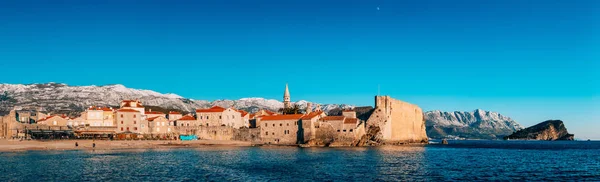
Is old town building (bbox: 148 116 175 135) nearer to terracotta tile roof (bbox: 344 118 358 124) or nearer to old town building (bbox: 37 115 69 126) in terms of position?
old town building (bbox: 37 115 69 126)

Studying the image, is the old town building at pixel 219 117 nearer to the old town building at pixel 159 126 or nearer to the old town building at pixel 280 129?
the old town building at pixel 159 126

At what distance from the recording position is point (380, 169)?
38562mm

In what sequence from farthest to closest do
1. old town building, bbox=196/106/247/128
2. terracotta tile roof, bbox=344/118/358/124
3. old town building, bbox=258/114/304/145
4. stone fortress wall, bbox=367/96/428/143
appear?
1. stone fortress wall, bbox=367/96/428/143
2. old town building, bbox=196/106/247/128
3. old town building, bbox=258/114/304/145
4. terracotta tile roof, bbox=344/118/358/124

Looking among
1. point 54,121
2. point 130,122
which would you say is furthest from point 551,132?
point 54,121

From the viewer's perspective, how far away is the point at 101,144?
67312 millimetres

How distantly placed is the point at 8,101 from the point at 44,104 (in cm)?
1416

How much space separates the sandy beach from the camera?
59969mm

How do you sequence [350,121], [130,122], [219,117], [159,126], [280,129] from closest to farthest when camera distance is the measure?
[350,121] < [280,129] < [130,122] < [219,117] < [159,126]

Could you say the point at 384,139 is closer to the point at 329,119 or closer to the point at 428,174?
the point at 329,119

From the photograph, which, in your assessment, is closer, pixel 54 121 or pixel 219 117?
pixel 54 121

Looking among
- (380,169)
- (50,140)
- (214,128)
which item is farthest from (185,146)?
(380,169)

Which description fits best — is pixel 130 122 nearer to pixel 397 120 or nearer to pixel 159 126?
pixel 159 126

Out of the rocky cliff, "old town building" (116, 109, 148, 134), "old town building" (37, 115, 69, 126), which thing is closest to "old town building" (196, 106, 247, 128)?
"old town building" (116, 109, 148, 134)

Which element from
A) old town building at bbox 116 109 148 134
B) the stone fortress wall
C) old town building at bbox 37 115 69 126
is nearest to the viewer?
old town building at bbox 37 115 69 126
